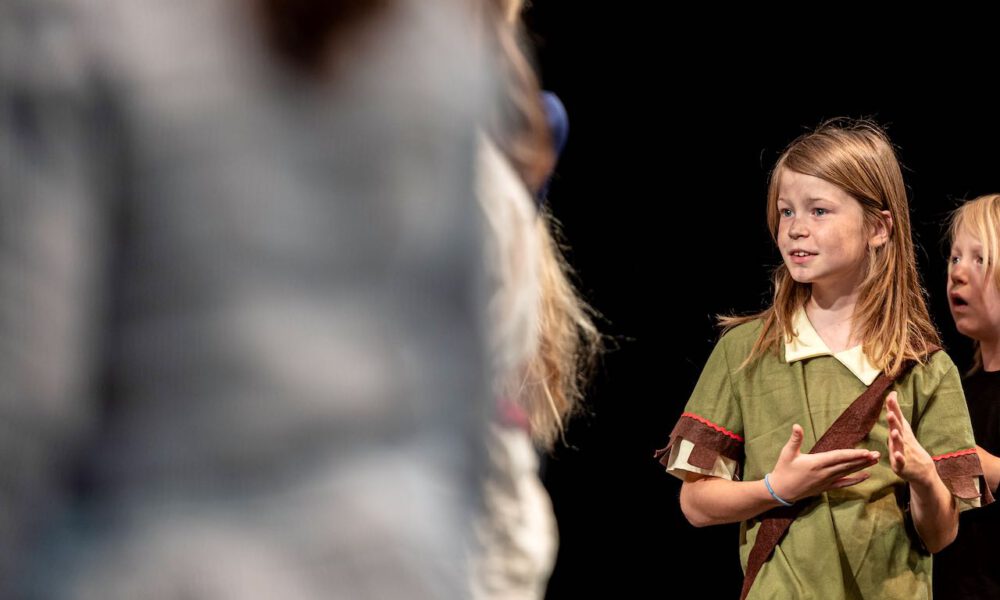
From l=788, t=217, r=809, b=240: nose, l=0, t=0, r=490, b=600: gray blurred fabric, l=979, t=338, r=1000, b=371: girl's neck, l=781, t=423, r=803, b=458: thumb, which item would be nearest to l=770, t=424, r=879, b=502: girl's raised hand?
l=781, t=423, r=803, b=458: thumb

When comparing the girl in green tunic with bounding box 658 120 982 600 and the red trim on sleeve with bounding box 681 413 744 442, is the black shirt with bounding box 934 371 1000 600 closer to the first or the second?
the girl in green tunic with bounding box 658 120 982 600

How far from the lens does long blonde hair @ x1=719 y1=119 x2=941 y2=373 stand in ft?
5.61

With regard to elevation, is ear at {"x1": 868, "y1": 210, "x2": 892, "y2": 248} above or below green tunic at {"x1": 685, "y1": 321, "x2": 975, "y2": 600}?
above

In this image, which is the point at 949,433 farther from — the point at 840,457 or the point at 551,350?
the point at 551,350

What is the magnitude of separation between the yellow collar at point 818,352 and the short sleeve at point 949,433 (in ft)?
Answer: 0.28

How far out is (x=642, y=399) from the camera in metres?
2.92

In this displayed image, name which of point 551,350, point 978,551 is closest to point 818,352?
point 978,551

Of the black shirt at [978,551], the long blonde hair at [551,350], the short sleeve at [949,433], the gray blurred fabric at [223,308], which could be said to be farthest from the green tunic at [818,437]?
the gray blurred fabric at [223,308]

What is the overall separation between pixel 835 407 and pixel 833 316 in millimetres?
160

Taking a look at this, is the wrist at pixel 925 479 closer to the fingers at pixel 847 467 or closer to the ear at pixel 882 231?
the fingers at pixel 847 467

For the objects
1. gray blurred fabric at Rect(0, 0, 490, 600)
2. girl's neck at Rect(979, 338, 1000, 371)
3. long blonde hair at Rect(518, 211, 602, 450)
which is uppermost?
gray blurred fabric at Rect(0, 0, 490, 600)

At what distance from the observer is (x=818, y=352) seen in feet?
5.56

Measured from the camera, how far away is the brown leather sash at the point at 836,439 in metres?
1.63

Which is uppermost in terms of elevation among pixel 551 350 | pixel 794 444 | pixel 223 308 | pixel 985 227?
pixel 223 308
